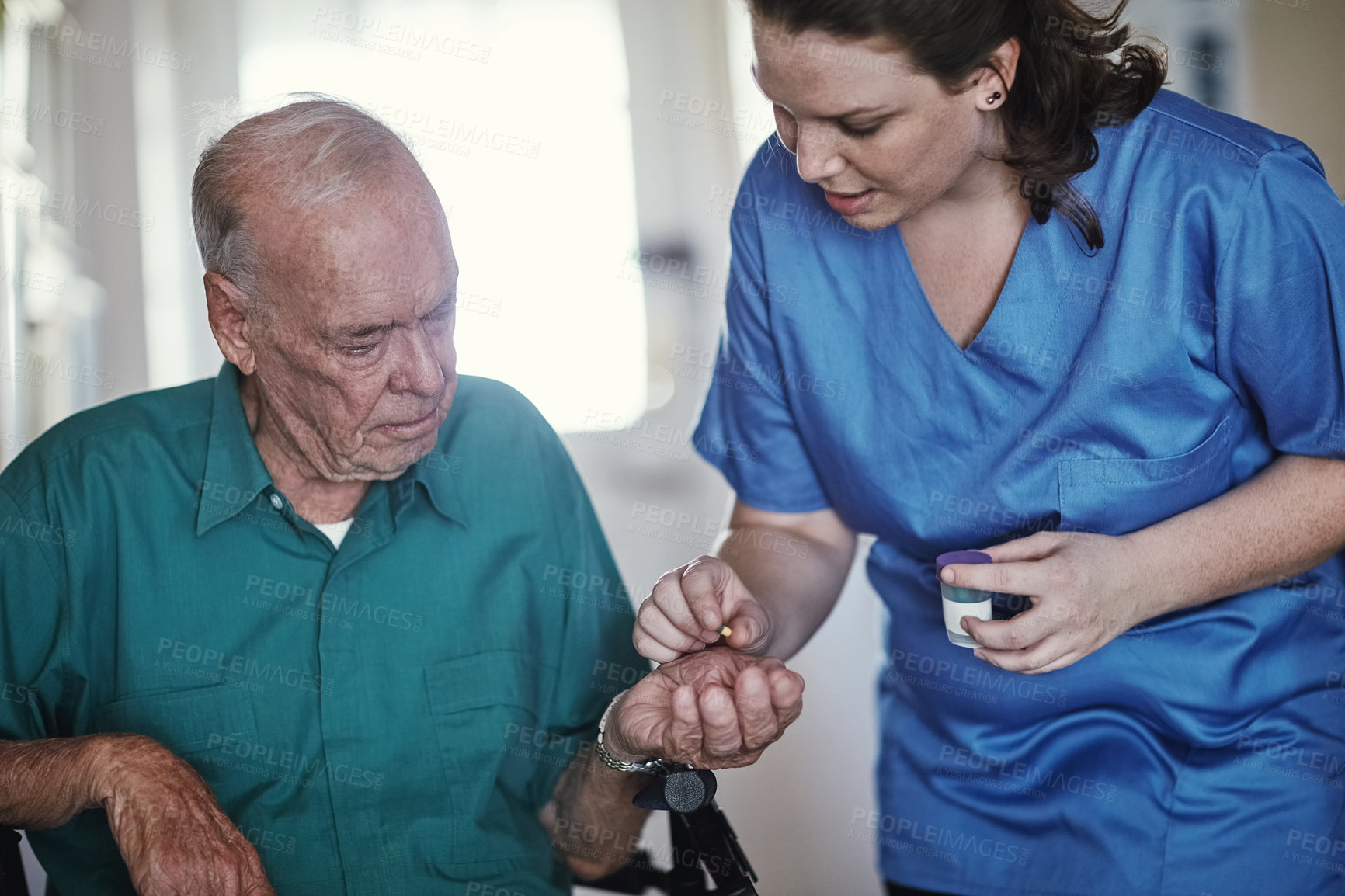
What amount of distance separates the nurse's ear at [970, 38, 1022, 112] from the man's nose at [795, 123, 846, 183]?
0.15m

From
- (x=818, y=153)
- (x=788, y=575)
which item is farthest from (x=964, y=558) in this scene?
(x=818, y=153)

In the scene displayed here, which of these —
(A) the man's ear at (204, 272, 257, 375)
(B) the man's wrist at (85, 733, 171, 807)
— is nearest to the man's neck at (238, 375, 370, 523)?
(A) the man's ear at (204, 272, 257, 375)

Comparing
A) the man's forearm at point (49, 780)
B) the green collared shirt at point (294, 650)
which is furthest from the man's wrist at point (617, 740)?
the man's forearm at point (49, 780)

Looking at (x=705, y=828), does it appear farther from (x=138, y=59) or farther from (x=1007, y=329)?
(x=138, y=59)

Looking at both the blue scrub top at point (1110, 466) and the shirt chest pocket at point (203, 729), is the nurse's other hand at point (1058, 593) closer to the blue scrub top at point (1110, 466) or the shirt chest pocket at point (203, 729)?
the blue scrub top at point (1110, 466)

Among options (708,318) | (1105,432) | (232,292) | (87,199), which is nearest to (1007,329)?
(1105,432)

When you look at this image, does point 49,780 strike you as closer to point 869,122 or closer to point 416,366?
point 416,366

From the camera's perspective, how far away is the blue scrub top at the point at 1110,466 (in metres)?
1.11

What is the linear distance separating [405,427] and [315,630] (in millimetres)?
293

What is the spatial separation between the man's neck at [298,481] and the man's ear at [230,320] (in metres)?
0.10

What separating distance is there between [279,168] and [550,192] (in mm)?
1418

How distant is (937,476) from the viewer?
50.1 inches

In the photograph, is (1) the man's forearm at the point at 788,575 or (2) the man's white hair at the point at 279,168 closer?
(2) the man's white hair at the point at 279,168

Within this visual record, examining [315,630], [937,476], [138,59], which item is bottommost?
[315,630]
